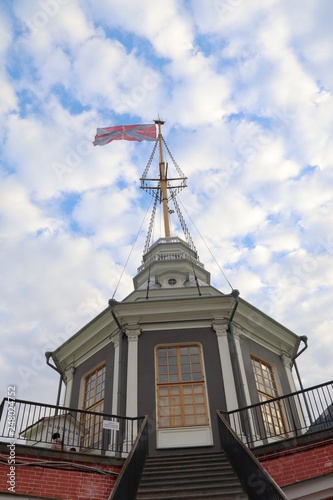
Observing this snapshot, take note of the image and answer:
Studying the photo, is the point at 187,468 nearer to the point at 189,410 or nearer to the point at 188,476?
the point at 188,476

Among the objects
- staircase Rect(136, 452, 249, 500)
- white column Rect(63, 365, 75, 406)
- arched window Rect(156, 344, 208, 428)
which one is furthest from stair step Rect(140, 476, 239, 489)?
white column Rect(63, 365, 75, 406)

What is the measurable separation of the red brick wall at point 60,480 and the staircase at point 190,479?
0.80 m

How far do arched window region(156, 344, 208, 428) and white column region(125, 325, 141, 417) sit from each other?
57 cm

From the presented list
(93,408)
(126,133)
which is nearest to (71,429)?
(93,408)

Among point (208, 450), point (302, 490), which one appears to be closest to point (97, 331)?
point (208, 450)

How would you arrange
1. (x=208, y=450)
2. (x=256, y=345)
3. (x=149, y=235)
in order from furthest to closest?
1. (x=149, y=235)
2. (x=256, y=345)
3. (x=208, y=450)

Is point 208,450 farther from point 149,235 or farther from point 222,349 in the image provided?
point 149,235

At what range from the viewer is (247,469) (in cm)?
759

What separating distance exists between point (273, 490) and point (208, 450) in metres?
4.09

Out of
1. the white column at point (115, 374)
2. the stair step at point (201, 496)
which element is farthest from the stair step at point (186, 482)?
the white column at point (115, 374)

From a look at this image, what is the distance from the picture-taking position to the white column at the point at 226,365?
35.3 feet

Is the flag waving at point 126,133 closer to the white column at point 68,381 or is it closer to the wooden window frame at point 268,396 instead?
the white column at point 68,381

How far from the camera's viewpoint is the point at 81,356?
1327 centimetres

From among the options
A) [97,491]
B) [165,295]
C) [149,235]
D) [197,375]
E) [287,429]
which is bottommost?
[97,491]
